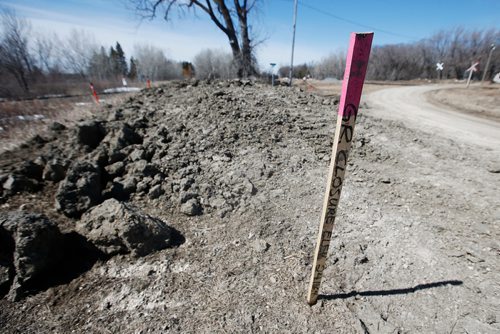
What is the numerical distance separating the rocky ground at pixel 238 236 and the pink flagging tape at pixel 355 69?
1.90 meters

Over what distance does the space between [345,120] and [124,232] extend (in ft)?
8.70

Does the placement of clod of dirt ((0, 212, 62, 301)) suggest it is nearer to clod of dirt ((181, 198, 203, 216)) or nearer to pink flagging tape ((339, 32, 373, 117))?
clod of dirt ((181, 198, 203, 216))

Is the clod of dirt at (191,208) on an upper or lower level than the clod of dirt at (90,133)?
lower

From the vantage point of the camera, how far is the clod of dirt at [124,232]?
2.81m

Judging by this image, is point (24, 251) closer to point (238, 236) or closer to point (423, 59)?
point (238, 236)

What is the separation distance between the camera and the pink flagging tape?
131 cm

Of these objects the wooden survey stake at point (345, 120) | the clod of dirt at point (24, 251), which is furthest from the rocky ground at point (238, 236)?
the wooden survey stake at point (345, 120)

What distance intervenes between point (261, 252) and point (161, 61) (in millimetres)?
73685

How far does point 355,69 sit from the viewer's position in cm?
136

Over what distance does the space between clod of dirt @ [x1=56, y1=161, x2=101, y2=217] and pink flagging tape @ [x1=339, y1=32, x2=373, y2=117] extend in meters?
3.64

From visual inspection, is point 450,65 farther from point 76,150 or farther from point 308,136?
point 76,150

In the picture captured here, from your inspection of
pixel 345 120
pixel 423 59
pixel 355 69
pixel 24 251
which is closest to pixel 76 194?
pixel 24 251

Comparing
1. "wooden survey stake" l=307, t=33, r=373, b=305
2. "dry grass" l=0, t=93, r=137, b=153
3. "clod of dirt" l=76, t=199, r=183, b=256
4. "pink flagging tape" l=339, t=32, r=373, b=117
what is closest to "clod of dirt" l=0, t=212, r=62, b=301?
"clod of dirt" l=76, t=199, r=183, b=256

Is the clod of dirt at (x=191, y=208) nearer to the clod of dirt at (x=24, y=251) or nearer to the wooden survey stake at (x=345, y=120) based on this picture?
the clod of dirt at (x=24, y=251)
